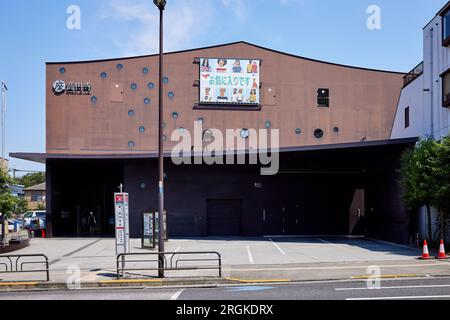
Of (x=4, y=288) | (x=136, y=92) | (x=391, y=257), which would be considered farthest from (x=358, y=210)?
(x=4, y=288)

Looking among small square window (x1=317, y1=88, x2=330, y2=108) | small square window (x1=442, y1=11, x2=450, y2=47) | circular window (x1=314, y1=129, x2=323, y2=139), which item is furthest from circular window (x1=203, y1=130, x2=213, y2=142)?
small square window (x1=442, y1=11, x2=450, y2=47)

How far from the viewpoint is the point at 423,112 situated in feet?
88.3

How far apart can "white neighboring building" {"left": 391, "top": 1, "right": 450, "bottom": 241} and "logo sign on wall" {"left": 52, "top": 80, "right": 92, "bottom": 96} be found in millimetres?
24515

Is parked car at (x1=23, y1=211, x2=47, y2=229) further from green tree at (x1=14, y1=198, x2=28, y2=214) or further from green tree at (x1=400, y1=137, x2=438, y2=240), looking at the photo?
green tree at (x1=400, y1=137, x2=438, y2=240)

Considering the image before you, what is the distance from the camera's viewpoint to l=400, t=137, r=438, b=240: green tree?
21531mm

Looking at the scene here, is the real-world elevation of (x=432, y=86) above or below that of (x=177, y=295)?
above

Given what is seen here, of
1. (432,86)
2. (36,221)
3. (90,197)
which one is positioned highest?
(432,86)

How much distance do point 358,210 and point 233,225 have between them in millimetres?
9641

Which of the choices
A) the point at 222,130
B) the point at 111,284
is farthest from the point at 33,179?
the point at 111,284

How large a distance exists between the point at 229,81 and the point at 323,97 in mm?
8166

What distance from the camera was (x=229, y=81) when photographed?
129ft

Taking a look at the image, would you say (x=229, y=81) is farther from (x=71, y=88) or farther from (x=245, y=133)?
(x=71, y=88)

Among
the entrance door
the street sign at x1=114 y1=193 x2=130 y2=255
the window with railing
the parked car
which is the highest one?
the window with railing
